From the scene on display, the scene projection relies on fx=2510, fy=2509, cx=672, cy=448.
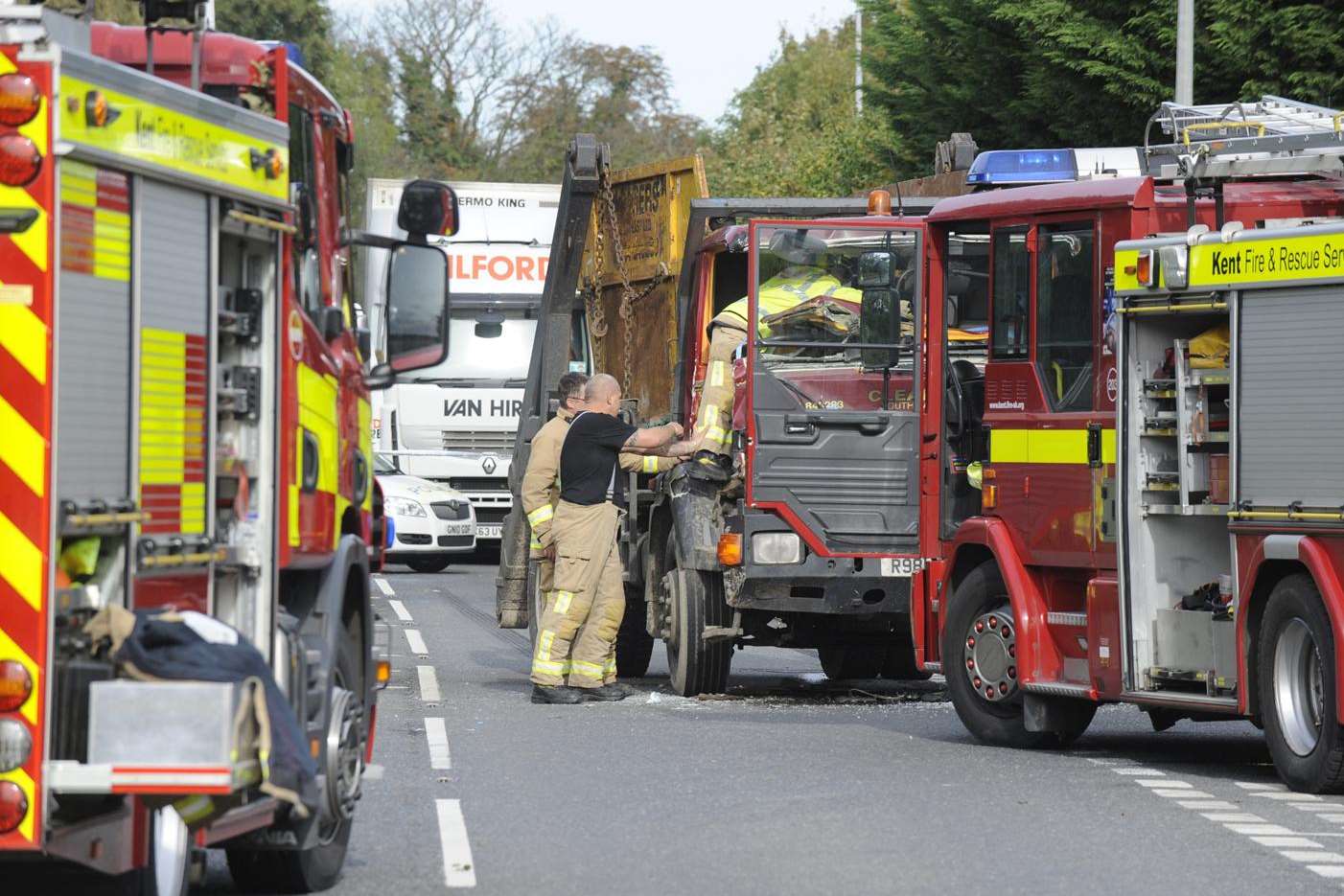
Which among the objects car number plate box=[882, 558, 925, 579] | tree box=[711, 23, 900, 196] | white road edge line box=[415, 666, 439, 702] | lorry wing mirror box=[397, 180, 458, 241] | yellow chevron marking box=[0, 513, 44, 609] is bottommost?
white road edge line box=[415, 666, 439, 702]

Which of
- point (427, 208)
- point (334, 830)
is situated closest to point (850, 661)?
point (427, 208)

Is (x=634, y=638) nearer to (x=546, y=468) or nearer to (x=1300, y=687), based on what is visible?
(x=546, y=468)

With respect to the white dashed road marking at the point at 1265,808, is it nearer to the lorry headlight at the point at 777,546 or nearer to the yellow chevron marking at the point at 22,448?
the lorry headlight at the point at 777,546

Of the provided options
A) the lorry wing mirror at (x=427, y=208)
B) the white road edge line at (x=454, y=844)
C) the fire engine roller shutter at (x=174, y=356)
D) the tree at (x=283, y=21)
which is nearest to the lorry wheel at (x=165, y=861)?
the fire engine roller shutter at (x=174, y=356)

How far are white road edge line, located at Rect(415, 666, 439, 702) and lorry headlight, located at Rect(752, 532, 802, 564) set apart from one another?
A: 2.12 meters

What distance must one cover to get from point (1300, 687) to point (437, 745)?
4.19 m

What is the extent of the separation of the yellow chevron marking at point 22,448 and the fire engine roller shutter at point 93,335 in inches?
2.2

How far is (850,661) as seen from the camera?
639 inches

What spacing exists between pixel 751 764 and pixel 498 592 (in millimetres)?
5872

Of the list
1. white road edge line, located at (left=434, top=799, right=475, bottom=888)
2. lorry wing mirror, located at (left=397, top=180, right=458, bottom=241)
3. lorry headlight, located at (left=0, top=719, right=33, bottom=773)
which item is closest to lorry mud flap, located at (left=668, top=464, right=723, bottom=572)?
white road edge line, located at (left=434, top=799, right=475, bottom=888)

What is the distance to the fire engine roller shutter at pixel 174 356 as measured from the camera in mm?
6332

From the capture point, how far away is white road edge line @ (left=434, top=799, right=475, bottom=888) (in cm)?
848

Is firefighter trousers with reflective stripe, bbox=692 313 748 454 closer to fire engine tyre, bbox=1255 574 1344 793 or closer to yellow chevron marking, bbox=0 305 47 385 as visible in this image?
fire engine tyre, bbox=1255 574 1344 793

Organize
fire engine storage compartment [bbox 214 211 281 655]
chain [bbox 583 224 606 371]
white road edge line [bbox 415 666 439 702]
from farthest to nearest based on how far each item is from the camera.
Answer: chain [bbox 583 224 606 371] < white road edge line [bbox 415 666 439 702] < fire engine storage compartment [bbox 214 211 281 655]
